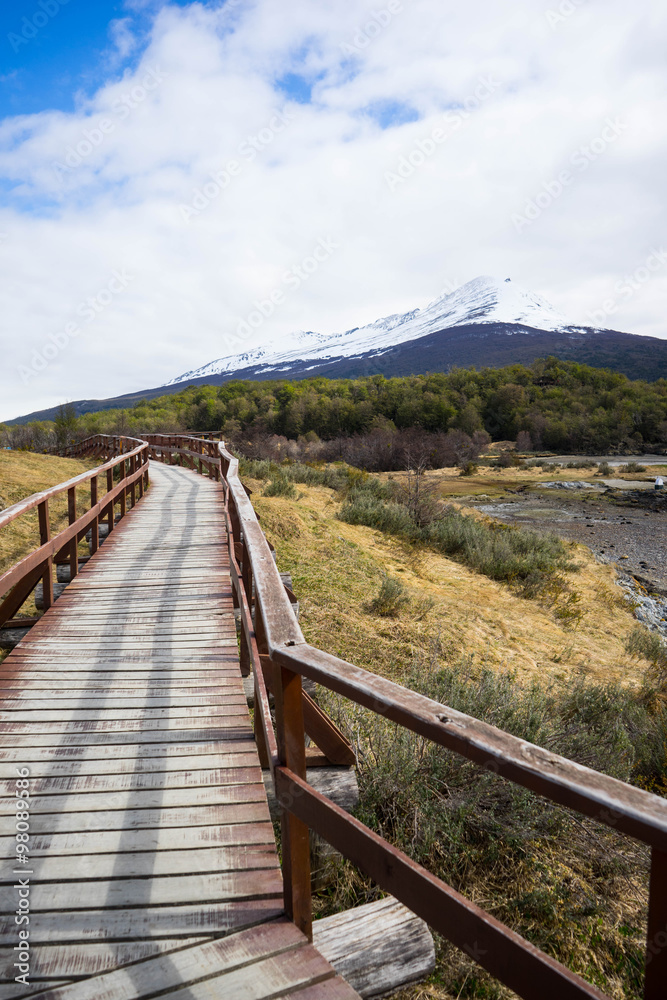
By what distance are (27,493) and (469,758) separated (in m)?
11.9

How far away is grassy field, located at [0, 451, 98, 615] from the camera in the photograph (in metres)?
8.24

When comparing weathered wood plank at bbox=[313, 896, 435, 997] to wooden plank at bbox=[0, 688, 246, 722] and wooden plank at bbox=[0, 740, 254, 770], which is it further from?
wooden plank at bbox=[0, 688, 246, 722]

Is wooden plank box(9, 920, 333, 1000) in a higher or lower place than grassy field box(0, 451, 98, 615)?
lower

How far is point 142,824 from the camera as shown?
7.64 feet

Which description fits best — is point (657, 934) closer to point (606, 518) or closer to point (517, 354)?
point (606, 518)

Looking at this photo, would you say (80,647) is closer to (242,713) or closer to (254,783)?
(242,713)

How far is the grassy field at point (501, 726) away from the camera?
294cm

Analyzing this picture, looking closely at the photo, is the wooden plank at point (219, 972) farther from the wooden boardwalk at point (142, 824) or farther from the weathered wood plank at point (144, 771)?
the weathered wood plank at point (144, 771)

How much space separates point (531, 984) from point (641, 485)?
1388 inches

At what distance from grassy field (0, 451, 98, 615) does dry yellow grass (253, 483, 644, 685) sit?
3.67 m

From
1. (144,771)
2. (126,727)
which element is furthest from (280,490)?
(144,771)

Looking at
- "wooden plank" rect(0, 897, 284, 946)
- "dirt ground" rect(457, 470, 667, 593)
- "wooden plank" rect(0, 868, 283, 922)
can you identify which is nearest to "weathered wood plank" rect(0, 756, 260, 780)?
"wooden plank" rect(0, 868, 283, 922)

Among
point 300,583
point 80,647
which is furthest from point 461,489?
point 80,647

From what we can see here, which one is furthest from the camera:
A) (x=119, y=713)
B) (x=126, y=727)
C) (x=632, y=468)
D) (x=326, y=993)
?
(x=632, y=468)
